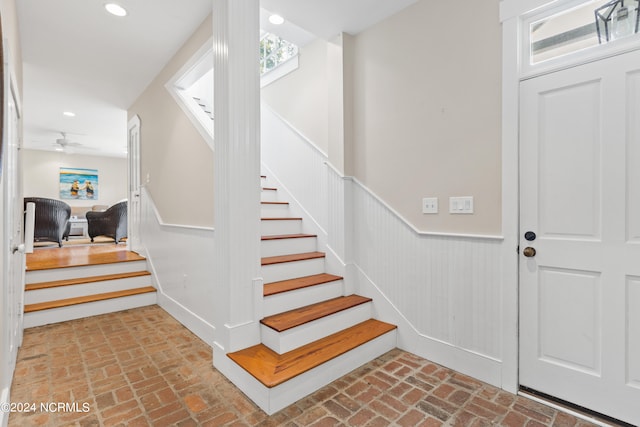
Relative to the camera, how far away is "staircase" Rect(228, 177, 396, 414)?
6.19 ft

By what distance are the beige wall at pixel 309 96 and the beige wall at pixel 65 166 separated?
26.6 feet

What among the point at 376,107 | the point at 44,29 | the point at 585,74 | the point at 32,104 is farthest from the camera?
the point at 32,104

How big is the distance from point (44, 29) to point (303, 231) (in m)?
3.13

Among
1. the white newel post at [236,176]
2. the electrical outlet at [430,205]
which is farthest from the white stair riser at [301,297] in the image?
the electrical outlet at [430,205]

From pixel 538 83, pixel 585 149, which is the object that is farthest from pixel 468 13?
pixel 585 149

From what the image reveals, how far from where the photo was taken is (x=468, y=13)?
2.13 m

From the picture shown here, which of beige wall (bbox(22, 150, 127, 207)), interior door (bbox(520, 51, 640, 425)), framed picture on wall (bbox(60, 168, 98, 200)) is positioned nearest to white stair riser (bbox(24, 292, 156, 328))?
interior door (bbox(520, 51, 640, 425))

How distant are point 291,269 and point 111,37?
2864 millimetres

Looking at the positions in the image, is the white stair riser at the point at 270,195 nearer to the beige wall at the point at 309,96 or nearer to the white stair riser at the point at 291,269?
the beige wall at the point at 309,96

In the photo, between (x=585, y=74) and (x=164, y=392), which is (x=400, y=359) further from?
(x=585, y=74)

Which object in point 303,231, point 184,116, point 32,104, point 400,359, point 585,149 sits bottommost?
point 400,359

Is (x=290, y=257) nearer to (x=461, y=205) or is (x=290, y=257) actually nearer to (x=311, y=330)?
(x=311, y=330)

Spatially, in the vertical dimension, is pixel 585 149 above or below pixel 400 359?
above

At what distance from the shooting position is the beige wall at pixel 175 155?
279 centimetres
